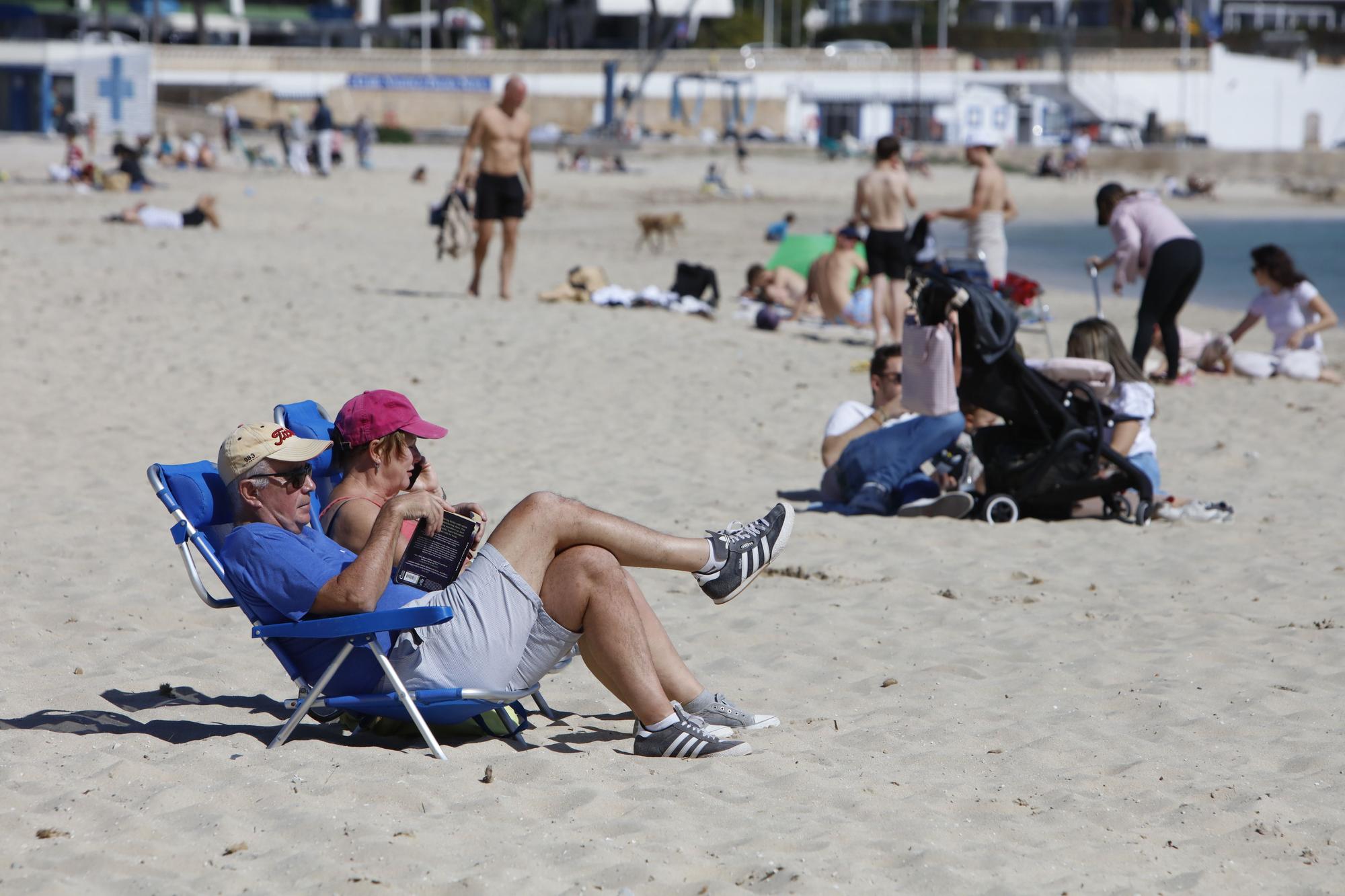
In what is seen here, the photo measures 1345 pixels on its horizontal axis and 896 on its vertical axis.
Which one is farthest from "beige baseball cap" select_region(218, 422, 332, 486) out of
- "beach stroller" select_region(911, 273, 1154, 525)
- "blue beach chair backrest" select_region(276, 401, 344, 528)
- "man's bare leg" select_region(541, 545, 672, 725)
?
"beach stroller" select_region(911, 273, 1154, 525)

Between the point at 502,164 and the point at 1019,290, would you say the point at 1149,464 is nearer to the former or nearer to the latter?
the point at 1019,290

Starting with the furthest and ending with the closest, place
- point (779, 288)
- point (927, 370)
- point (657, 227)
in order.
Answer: point (657, 227), point (779, 288), point (927, 370)

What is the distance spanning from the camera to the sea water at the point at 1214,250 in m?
20.2

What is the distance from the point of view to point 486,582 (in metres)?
3.49

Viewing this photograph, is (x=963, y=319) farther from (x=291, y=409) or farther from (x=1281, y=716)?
(x=291, y=409)

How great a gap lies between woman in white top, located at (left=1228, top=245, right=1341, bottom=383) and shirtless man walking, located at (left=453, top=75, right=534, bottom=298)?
5582mm

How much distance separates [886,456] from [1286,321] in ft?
18.6

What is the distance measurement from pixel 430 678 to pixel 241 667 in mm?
1233

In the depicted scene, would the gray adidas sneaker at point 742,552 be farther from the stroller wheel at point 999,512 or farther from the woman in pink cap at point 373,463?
the stroller wheel at point 999,512

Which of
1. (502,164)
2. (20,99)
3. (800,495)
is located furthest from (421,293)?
(20,99)

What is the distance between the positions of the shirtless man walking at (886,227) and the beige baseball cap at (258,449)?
7733mm

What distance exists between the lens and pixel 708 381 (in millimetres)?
9500

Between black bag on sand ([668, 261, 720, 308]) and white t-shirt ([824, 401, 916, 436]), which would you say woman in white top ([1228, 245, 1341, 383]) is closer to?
black bag on sand ([668, 261, 720, 308])

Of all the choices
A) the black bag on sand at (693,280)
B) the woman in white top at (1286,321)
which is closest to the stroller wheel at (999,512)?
the woman in white top at (1286,321)
